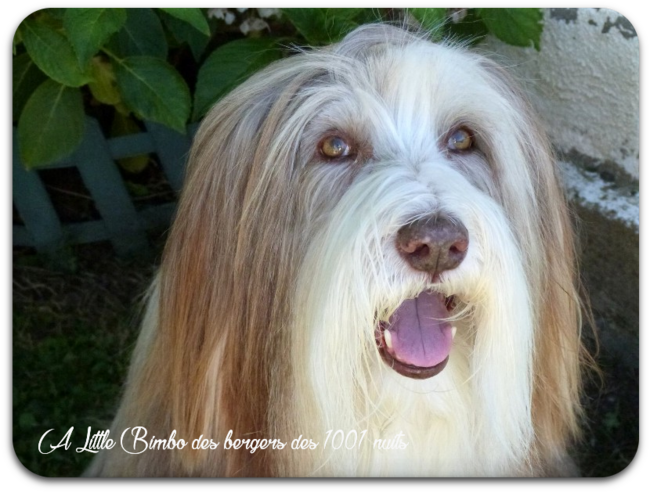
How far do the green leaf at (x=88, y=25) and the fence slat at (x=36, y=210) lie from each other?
109cm

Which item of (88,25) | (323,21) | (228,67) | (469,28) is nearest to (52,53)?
(88,25)

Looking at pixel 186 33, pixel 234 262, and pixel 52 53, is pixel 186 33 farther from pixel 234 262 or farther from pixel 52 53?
pixel 234 262

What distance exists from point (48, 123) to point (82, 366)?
3.18ft

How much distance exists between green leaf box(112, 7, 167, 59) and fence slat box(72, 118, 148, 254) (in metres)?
0.61

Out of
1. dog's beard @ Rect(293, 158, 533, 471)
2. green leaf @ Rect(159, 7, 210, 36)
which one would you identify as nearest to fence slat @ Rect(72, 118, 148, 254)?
green leaf @ Rect(159, 7, 210, 36)

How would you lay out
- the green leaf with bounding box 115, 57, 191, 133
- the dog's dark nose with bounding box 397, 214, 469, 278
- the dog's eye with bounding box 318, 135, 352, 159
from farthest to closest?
the green leaf with bounding box 115, 57, 191, 133, the dog's eye with bounding box 318, 135, 352, 159, the dog's dark nose with bounding box 397, 214, 469, 278

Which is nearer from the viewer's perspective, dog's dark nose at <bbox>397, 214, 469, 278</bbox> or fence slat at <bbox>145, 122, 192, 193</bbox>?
dog's dark nose at <bbox>397, 214, 469, 278</bbox>

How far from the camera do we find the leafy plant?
1.83 meters

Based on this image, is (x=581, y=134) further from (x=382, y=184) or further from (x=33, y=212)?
(x=33, y=212)

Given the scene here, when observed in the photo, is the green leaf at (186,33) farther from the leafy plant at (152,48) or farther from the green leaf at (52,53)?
the green leaf at (52,53)

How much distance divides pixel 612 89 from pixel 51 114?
1.59 m

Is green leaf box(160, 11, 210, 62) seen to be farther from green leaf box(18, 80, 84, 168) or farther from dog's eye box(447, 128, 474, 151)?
dog's eye box(447, 128, 474, 151)

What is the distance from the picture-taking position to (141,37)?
214cm

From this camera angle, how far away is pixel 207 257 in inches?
64.3
